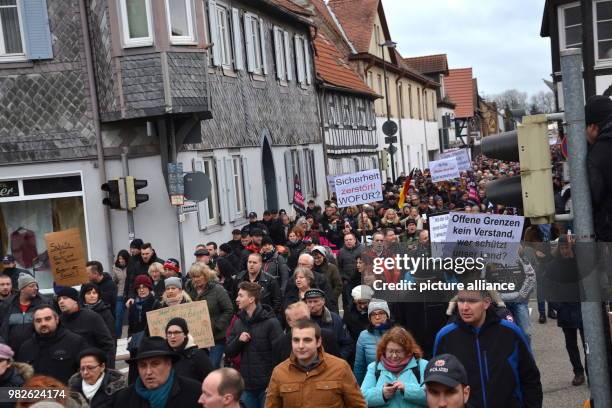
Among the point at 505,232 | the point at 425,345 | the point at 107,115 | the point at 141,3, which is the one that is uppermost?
the point at 141,3

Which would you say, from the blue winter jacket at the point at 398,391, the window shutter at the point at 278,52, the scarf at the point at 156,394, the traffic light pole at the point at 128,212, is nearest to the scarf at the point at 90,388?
the scarf at the point at 156,394

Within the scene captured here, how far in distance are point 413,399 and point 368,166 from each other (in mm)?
41574

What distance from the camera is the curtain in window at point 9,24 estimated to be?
18.8 metres

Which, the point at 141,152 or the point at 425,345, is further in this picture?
the point at 141,152

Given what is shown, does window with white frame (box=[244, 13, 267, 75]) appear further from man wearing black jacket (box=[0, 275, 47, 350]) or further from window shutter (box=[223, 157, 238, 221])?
man wearing black jacket (box=[0, 275, 47, 350])

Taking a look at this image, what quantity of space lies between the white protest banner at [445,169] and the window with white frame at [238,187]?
233 inches

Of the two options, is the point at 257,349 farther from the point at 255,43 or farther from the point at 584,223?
the point at 255,43

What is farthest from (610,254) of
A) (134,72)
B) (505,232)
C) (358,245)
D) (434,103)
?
(434,103)

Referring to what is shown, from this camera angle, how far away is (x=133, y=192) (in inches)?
726

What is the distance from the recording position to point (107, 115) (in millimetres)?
19109

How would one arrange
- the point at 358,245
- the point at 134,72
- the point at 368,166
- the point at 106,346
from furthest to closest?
1. the point at 368,166
2. the point at 134,72
3. the point at 358,245
4. the point at 106,346

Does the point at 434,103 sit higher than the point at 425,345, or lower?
higher

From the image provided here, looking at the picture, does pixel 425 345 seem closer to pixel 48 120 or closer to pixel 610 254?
pixel 610 254

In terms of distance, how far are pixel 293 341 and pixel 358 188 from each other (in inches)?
484
